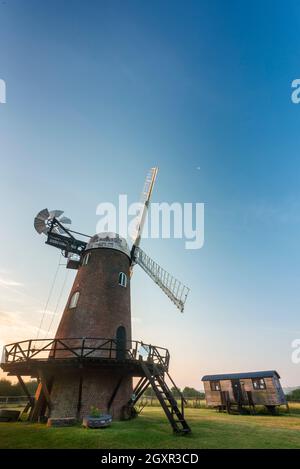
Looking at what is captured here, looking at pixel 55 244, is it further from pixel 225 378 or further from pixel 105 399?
pixel 225 378

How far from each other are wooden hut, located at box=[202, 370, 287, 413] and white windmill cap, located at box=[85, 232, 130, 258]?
18275mm

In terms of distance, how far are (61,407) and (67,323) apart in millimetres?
4274

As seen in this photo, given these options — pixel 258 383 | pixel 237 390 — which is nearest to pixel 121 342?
pixel 237 390

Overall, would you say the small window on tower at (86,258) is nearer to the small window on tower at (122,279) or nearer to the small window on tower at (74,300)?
the small window on tower at (74,300)

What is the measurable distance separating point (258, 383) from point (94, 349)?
67.4 ft

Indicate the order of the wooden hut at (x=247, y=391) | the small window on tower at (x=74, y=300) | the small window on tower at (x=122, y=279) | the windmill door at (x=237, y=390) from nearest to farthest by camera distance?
the small window on tower at (x=74, y=300) → the small window on tower at (x=122, y=279) → the wooden hut at (x=247, y=391) → the windmill door at (x=237, y=390)

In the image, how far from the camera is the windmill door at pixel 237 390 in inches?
1013

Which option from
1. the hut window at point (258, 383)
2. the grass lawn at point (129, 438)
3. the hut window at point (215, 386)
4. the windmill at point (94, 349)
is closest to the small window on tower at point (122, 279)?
the windmill at point (94, 349)

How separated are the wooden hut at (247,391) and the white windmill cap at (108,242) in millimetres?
18275

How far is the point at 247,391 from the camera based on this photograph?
84.9 feet

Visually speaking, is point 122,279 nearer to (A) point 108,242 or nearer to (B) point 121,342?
(A) point 108,242

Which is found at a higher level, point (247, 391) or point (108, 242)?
point (108, 242)

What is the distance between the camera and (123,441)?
9398 mm
